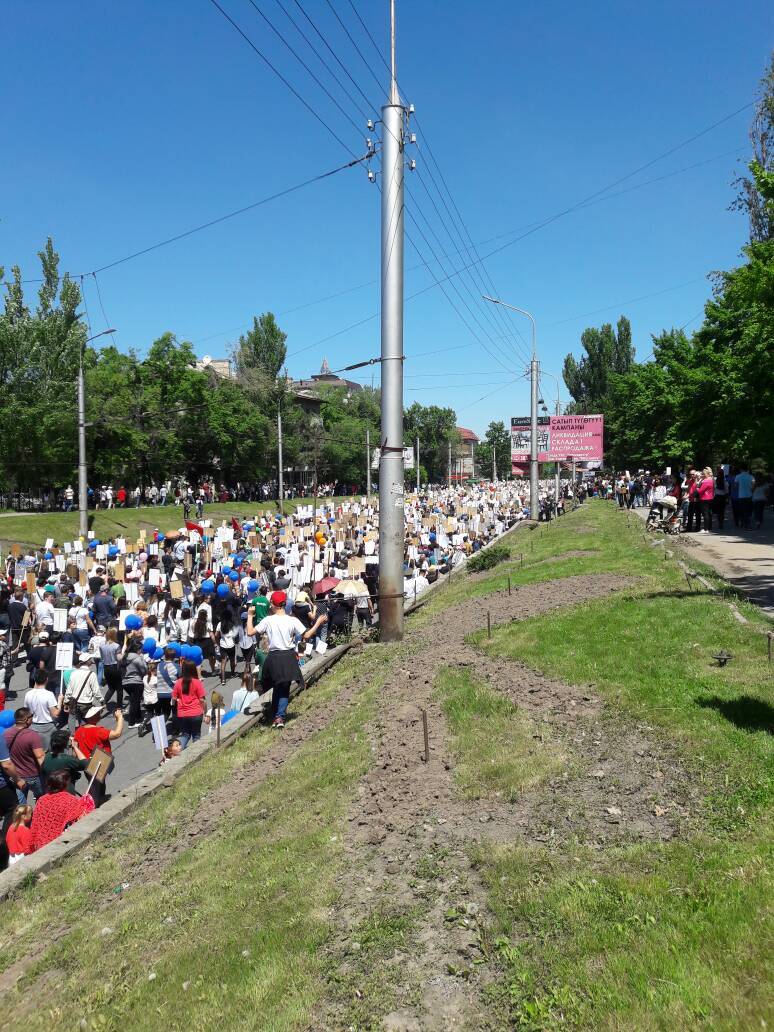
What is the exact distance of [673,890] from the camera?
14.5 ft

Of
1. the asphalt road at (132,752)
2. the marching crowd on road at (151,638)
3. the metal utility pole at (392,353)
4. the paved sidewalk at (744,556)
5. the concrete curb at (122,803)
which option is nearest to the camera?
the concrete curb at (122,803)

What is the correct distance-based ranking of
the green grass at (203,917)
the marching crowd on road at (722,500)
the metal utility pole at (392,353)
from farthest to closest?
the marching crowd on road at (722,500) < the metal utility pole at (392,353) < the green grass at (203,917)

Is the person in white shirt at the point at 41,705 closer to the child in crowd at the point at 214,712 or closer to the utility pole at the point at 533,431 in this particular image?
the child in crowd at the point at 214,712

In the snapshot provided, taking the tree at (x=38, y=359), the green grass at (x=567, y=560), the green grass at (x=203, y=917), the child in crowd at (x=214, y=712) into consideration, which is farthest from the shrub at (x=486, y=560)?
the tree at (x=38, y=359)

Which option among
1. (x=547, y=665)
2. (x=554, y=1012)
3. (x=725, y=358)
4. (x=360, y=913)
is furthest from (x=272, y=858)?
(x=725, y=358)

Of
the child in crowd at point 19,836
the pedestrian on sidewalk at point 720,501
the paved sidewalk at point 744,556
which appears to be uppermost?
the pedestrian on sidewalk at point 720,501

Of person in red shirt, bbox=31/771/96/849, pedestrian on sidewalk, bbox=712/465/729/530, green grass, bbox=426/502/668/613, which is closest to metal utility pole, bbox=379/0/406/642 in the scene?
green grass, bbox=426/502/668/613

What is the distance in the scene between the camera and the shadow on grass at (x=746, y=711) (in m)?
6.36

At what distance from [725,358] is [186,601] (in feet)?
62.0

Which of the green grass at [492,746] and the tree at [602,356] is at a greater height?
the tree at [602,356]

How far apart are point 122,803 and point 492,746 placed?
12.8 feet

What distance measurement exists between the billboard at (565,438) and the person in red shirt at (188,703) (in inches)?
1080

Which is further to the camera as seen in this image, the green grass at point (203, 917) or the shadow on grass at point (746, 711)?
the shadow on grass at point (746, 711)

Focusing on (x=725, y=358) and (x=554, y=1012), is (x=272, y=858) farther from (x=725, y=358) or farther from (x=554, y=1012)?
(x=725, y=358)
